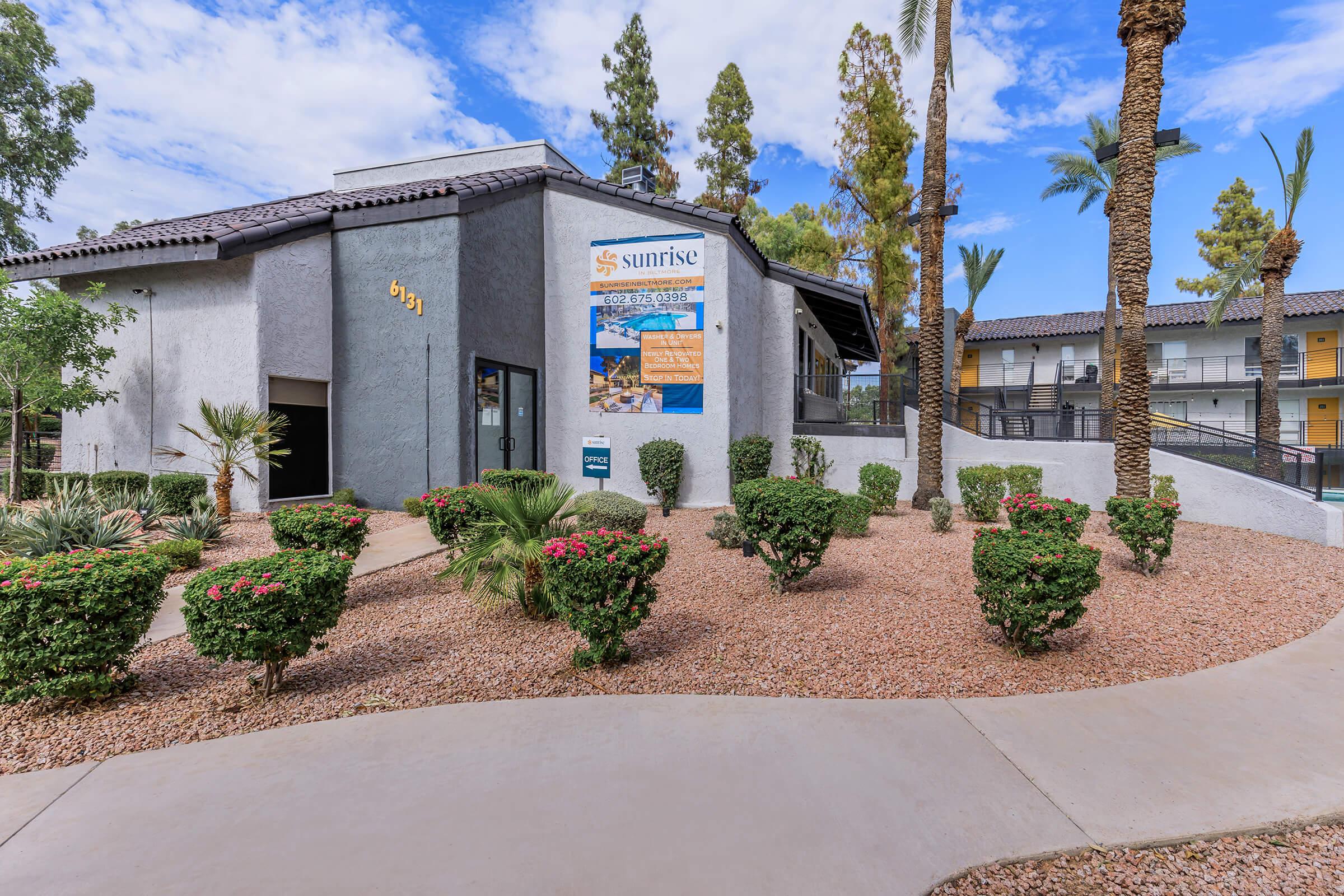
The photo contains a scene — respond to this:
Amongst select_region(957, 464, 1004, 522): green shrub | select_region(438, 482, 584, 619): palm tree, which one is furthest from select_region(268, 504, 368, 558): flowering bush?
select_region(957, 464, 1004, 522): green shrub

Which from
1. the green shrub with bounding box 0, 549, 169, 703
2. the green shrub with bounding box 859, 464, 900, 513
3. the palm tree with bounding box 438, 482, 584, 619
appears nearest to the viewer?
the green shrub with bounding box 0, 549, 169, 703

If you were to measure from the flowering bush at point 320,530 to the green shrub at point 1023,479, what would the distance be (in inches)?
402

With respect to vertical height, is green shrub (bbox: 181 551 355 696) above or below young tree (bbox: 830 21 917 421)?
below

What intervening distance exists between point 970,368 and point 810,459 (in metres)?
20.9

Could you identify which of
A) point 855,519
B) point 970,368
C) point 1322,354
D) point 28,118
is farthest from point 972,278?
point 28,118

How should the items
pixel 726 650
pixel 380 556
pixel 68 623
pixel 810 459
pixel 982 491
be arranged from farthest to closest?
pixel 810 459, pixel 982 491, pixel 380 556, pixel 726 650, pixel 68 623

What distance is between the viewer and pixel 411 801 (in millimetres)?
2627

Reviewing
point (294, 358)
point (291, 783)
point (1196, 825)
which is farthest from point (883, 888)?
point (294, 358)

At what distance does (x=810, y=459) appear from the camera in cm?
1303

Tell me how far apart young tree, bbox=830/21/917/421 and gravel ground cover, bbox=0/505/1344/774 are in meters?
14.1

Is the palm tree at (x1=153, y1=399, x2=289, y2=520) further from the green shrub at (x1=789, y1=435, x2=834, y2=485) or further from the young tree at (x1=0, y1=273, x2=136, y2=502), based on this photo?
the green shrub at (x1=789, y1=435, x2=834, y2=485)

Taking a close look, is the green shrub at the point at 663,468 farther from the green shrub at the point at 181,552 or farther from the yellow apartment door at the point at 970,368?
the yellow apartment door at the point at 970,368

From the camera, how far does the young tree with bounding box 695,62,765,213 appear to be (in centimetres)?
2577

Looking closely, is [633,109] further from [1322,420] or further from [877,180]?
[1322,420]
